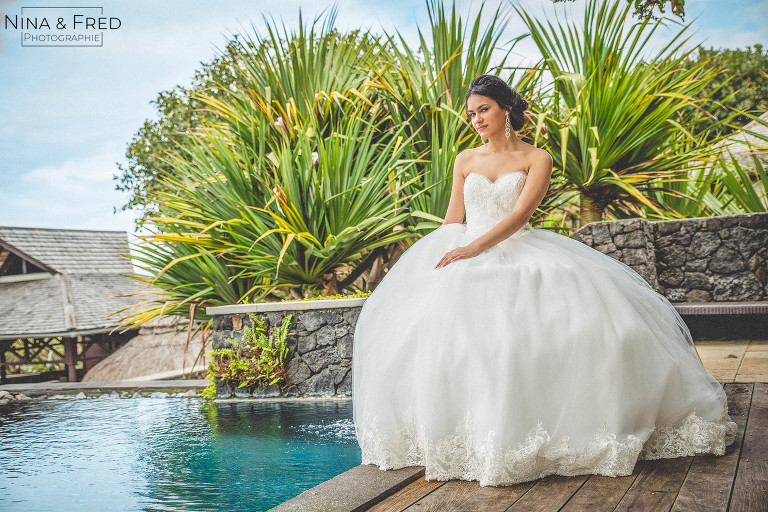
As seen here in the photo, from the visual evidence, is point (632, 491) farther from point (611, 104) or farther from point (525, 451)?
point (611, 104)

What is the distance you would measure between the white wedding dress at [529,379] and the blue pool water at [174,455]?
0.75 meters

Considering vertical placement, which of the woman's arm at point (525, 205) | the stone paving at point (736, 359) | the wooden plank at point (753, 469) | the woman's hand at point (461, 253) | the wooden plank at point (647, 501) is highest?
the woman's arm at point (525, 205)

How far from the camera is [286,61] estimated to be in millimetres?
7543

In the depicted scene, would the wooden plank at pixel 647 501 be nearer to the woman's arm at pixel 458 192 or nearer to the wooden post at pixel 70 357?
the woman's arm at pixel 458 192

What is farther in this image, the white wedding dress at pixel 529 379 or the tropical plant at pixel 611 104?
the tropical plant at pixel 611 104

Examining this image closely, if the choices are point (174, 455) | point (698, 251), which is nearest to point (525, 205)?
point (174, 455)

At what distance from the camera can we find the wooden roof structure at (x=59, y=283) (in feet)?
53.9

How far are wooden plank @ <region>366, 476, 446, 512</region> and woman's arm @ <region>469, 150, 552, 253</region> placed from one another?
879 mm

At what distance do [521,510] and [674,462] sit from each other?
74 centimetres

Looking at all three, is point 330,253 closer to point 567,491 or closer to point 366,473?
point 366,473

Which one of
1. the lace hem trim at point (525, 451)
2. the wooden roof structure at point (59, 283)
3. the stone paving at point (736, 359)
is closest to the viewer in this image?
the lace hem trim at point (525, 451)

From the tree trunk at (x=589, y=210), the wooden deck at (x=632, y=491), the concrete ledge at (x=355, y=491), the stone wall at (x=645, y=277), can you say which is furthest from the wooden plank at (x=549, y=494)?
the tree trunk at (x=589, y=210)

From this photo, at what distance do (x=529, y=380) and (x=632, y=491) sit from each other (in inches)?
17.7

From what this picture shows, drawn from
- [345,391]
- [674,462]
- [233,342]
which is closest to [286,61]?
[233,342]
